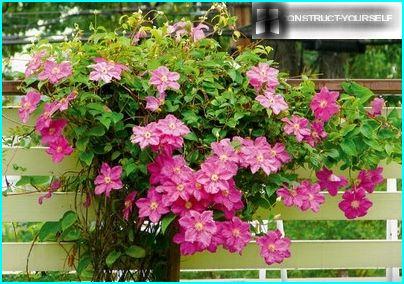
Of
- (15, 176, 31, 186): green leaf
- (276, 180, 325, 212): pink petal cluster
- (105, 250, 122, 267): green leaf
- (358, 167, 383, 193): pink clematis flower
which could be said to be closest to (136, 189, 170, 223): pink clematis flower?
(105, 250, 122, 267): green leaf

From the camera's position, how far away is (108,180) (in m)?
2.29

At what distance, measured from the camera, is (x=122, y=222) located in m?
2.46

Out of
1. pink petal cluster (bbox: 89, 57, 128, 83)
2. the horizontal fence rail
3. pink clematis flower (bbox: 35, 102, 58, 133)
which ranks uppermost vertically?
pink petal cluster (bbox: 89, 57, 128, 83)

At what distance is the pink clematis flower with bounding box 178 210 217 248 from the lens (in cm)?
219

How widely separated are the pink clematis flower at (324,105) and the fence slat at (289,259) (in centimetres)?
53

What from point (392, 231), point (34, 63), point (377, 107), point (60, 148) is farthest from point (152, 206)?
point (392, 231)

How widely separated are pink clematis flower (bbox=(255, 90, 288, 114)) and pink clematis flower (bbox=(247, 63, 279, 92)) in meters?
0.03

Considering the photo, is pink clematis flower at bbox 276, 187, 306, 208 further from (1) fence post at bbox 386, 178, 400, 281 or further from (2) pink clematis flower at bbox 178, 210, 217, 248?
(1) fence post at bbox 386, 178, 400, 281

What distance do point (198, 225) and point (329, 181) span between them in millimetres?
515

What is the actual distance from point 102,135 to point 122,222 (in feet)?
0.99

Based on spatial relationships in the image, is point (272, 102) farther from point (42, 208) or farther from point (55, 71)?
point (42, 208)

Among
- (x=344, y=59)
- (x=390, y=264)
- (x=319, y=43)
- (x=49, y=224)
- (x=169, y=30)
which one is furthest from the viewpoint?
(x=344, y=59)

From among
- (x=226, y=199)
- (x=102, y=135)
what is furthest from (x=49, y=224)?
(x=226, y=199)

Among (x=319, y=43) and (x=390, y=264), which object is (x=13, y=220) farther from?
(x=319, y=43)
